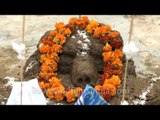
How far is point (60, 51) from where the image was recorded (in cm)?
739

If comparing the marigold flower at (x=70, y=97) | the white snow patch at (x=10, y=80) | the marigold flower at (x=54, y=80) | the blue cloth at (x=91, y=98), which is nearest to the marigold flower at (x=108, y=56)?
the marigold flower at (x=54, y=80)

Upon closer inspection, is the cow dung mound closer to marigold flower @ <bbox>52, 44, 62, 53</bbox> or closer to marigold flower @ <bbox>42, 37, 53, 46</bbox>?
marigold flower @ <bbox>52, 44, 62, 53</bbox>

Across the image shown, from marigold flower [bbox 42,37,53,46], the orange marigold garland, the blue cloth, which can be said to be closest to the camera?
the blue cloth

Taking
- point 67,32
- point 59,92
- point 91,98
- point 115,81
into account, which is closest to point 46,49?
point 67,32

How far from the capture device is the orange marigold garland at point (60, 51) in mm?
6871

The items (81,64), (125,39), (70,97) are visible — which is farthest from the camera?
(125,39)

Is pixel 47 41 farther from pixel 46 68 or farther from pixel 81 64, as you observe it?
pixel 81 64

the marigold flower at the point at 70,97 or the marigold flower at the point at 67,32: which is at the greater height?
the marigold flower at the point at 67,32

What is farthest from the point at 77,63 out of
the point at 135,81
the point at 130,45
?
the point at 130,45

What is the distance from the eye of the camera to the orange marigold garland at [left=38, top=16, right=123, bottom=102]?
687 centimetres

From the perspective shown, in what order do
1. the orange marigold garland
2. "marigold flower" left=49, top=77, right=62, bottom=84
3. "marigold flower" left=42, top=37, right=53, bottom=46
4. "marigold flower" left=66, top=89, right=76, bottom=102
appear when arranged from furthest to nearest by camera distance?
"marigold flower" left=42, top=37, right=53, bottom=46 → "marigold flower" left=49, top=77, right=62, bottom=84 → the orange marigold garland → "marigold flower" left=66, top=89, right=76, bottom=102

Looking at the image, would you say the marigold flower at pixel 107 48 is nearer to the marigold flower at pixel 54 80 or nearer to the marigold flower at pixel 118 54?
the marigold flower at pixel 118 54

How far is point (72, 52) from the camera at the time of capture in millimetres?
7383

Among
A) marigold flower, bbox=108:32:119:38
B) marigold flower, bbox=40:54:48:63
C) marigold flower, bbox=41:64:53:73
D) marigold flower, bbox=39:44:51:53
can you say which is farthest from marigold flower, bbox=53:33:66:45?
marigold flower, bbox=108:32:119:38
